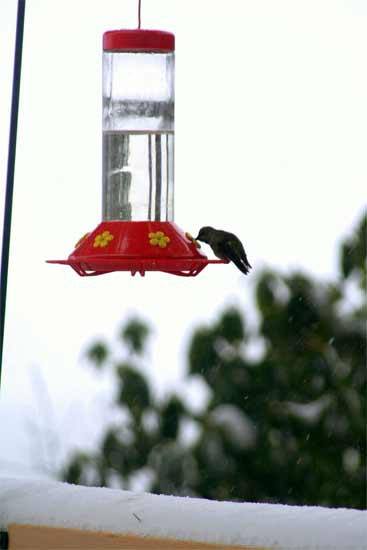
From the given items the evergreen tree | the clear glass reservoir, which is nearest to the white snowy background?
the evergreen tree

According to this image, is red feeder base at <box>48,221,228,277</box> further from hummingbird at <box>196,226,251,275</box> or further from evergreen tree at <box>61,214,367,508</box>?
evergreen tree at <box>61,214,367,508</box>

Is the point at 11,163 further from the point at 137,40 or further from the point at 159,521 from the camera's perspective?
the point at 159,521

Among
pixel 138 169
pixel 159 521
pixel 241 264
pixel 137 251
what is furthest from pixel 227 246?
pixel 159 521

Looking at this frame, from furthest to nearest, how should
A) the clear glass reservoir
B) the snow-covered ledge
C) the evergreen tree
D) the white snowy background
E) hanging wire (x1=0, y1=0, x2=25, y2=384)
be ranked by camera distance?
1. the white snowy background
2. the evergreen tree
3. the clear glass reservoir
4. hanging wire (x1=0, y1=0, x2=25, y2=384)
5. the snow-covered ledge

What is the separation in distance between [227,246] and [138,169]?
437mm

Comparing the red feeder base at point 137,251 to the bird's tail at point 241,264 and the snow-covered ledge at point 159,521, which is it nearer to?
the bird's tail at point 241,264

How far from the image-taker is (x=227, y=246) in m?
2.92

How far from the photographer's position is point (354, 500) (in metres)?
11.1

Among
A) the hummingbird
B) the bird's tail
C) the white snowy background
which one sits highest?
the white snowy background

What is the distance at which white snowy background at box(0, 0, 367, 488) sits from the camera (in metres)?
14.2

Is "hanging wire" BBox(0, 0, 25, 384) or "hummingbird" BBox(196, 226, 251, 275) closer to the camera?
"hanging wire" BBox(0, 0, 25, 384)

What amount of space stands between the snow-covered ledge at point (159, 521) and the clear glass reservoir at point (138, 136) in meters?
0.80

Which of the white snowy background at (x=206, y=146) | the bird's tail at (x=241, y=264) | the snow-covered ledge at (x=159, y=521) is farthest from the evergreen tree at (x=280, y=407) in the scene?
the snow-covered ledge at (x=159, y=521)

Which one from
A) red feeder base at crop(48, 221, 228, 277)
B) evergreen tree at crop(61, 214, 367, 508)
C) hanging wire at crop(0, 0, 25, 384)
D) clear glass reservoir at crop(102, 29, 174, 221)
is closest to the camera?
hanging wire at crop(0, 0, 25, 384)
